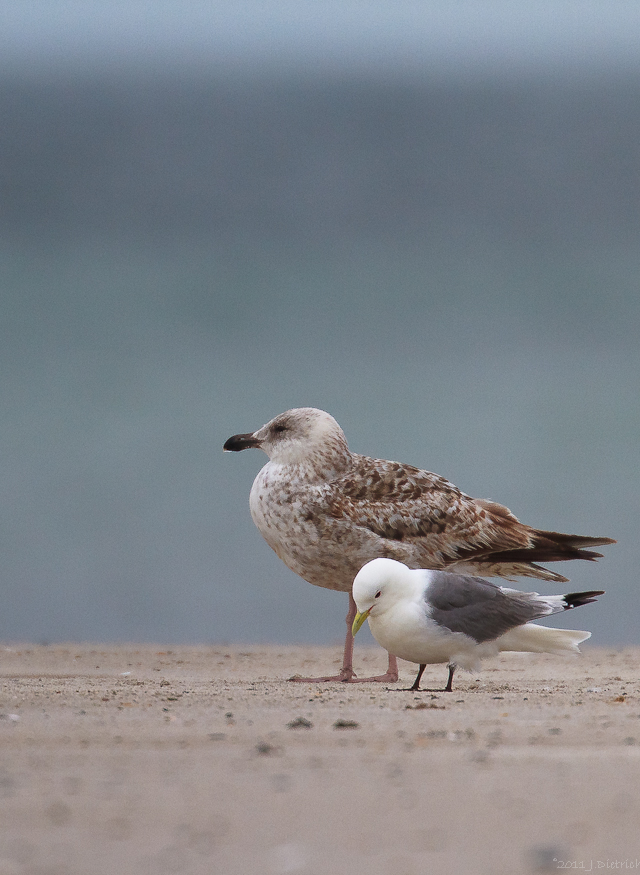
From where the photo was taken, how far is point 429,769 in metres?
3.84

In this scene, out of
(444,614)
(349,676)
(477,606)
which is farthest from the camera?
(349,676)

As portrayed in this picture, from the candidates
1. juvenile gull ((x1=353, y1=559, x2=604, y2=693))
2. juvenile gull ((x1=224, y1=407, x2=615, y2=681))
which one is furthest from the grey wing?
juvenile gull ((x1=224, y1=407, x2=615, y2=681))

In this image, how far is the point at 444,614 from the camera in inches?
267

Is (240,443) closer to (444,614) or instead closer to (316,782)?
(444,614)

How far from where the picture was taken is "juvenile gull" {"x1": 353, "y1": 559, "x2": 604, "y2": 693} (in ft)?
22.2

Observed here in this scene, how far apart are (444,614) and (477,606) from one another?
0.81ft

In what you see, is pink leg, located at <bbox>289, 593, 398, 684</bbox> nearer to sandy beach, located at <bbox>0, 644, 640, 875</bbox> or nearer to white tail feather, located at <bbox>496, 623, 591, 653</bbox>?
white tail feather, located at <bbox>496, 623, 591, 653</bbox>

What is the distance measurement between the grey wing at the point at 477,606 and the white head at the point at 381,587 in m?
0.14

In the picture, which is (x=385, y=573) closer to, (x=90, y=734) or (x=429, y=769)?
(x=90, y=734)

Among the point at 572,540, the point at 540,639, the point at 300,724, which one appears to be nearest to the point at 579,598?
the point at 540,639

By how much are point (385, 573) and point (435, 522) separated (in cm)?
177

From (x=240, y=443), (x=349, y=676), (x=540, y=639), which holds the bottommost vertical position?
(x=349, y=676)

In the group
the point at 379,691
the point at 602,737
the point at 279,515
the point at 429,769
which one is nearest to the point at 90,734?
the point at 429,769

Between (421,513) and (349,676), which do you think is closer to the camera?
(349,676)
